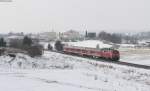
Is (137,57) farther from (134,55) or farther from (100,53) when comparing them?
(100,53)

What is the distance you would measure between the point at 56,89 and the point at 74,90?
3.00 feet

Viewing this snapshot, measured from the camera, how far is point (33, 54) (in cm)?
4844

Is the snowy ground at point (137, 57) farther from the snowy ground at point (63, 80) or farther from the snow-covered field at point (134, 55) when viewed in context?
the snowy ground at point (63, 80)

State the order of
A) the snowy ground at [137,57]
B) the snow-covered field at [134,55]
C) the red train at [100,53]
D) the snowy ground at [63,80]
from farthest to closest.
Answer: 1. the snow-covered field at [134,55]
2. the snowy ground at [137,57]
3. the red train at [100,53]
4. the snowy ground at [63,80]

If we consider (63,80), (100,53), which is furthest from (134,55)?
(63,80)

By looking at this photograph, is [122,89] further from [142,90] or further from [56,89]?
[56,89]

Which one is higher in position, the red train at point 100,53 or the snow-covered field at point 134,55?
the red train at point 100,53

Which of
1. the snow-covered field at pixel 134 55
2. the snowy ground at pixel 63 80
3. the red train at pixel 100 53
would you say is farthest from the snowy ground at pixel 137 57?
the snowy ground at pixel 63 80

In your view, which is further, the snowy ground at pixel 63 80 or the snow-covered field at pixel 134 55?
the snow-covered field at pixel 134 55

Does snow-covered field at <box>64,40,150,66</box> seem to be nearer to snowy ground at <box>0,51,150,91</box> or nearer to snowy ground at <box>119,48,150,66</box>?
snowy ground at <box>119,48,150,66</box>

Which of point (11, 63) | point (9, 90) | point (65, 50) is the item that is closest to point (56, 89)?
point (9, 90)

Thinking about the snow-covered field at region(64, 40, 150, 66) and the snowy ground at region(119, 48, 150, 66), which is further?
the snow-covered field at region(64, 40, 150, 66)

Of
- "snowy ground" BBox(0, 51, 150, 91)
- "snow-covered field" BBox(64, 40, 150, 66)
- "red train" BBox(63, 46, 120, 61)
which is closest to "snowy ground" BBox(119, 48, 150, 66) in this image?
"snow-covered field" BBox(64, 40, 150, 66)

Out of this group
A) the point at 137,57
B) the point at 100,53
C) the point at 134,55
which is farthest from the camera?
the point at 134,55
